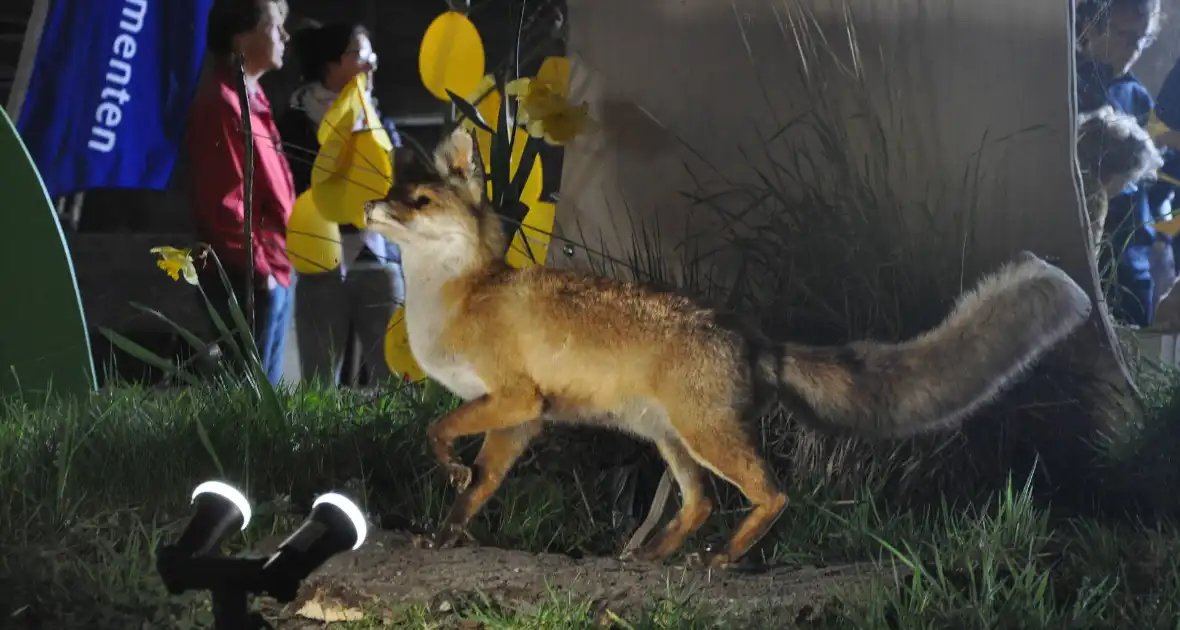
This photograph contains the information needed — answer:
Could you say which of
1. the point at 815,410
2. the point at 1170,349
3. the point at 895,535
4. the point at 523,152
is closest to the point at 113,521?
the point at 523,152

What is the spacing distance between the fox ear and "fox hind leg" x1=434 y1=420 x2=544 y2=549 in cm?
30

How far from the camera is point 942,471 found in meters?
1.55

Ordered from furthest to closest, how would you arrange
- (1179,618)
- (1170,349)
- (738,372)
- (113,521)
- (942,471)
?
(1170,349)
(942,471)
(113,521)
(738,372)
(1179,618)

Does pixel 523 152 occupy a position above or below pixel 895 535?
above

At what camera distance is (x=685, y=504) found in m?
1.36

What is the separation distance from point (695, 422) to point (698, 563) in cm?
19

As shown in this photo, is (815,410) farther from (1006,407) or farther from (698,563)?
(1006,407)

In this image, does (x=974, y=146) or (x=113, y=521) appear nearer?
(x=113, y=521)

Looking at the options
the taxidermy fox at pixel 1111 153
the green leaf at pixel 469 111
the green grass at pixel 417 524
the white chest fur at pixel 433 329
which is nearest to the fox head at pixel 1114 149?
the taxidermy fox at pixel 1111 153

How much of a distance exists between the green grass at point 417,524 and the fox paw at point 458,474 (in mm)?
134

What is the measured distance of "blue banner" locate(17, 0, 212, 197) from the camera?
2.25 meters

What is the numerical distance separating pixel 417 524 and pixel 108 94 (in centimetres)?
132

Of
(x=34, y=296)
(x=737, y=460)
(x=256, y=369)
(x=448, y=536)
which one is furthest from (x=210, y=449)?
(x=34, y=296)

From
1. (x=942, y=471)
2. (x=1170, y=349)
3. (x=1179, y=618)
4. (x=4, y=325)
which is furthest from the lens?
(x=4, y=325)
